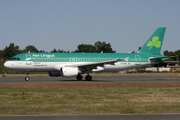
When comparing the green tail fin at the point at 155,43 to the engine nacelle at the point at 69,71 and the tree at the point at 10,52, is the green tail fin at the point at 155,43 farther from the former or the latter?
the tree at the point at 10,52

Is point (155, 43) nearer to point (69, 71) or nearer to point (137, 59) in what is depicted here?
point (137, 59)

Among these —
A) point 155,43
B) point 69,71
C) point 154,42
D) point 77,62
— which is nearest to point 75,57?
point 77,62

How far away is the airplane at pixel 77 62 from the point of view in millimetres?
37969

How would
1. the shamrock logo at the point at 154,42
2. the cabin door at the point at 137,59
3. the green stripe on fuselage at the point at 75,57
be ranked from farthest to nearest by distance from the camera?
the shamrock logo at the point at 154,42, the cabin door at the point at 137,59, the green stripe on fuselage at the point at 75,57

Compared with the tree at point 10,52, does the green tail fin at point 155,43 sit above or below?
below

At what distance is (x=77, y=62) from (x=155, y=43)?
12842mm

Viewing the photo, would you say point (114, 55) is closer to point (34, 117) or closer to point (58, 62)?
point (58, 62)

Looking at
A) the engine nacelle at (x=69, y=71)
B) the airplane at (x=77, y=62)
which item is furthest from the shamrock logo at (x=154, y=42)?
the engine nacelle at (x=69, y=71)

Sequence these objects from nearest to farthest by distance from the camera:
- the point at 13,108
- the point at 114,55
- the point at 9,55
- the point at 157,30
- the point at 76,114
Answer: the point at 76,114 < the point at 13,108 < the point at 114,55 < the point at 157,30 < the point at 9,55

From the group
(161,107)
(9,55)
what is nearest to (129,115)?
(161,107)

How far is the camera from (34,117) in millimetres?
11906

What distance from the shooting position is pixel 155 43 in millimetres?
44906

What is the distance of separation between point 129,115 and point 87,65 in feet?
84.2

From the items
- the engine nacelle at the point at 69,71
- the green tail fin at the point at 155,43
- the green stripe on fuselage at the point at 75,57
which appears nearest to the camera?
the engine nacelle at the point at 69,71
